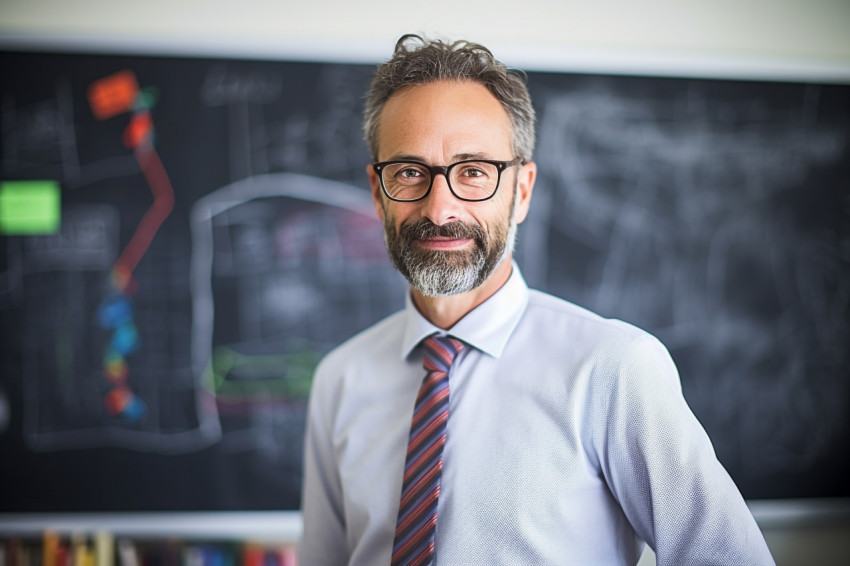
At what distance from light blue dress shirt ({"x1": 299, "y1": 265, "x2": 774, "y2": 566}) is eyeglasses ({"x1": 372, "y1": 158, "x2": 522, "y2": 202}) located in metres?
0.20

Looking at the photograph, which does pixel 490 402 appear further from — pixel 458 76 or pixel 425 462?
pixel 458 76

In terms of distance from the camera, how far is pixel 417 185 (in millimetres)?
1043

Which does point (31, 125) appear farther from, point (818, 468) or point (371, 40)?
point (818, 468)

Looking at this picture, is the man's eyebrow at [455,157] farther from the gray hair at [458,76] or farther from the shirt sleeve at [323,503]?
the shirt sleeve at [323,503]

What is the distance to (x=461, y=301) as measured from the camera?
1114 mm

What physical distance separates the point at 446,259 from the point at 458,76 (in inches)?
13.1

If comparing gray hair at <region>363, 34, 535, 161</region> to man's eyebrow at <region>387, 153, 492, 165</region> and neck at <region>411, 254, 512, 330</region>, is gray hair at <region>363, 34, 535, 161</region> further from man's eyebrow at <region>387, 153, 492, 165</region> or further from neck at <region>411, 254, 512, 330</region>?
neck at <region>411, 254, 512, 330</region>

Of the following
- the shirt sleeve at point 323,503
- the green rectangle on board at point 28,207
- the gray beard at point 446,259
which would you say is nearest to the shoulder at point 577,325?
the gray beard at point 446,259

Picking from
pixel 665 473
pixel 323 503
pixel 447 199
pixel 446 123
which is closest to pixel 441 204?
pixel 447 199

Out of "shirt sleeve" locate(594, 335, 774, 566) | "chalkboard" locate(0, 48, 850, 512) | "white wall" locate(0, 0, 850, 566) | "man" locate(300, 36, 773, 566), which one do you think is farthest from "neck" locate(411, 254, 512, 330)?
"white wall" locate(0, 0, 850, 566)

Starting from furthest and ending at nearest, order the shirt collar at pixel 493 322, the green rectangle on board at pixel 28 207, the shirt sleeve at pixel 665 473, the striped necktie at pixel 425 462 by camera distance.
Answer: the green rectangle on board at pixel 28 207 < the shirt collar at pixel 493 322 < the striped necktie at pixel 425 462 < the shirt sleeve at pixel 665 473

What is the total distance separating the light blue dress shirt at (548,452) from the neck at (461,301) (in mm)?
24

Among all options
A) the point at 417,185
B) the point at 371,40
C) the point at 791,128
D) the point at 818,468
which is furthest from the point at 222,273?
the point at 818,468

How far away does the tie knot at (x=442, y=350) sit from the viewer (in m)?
1.09
